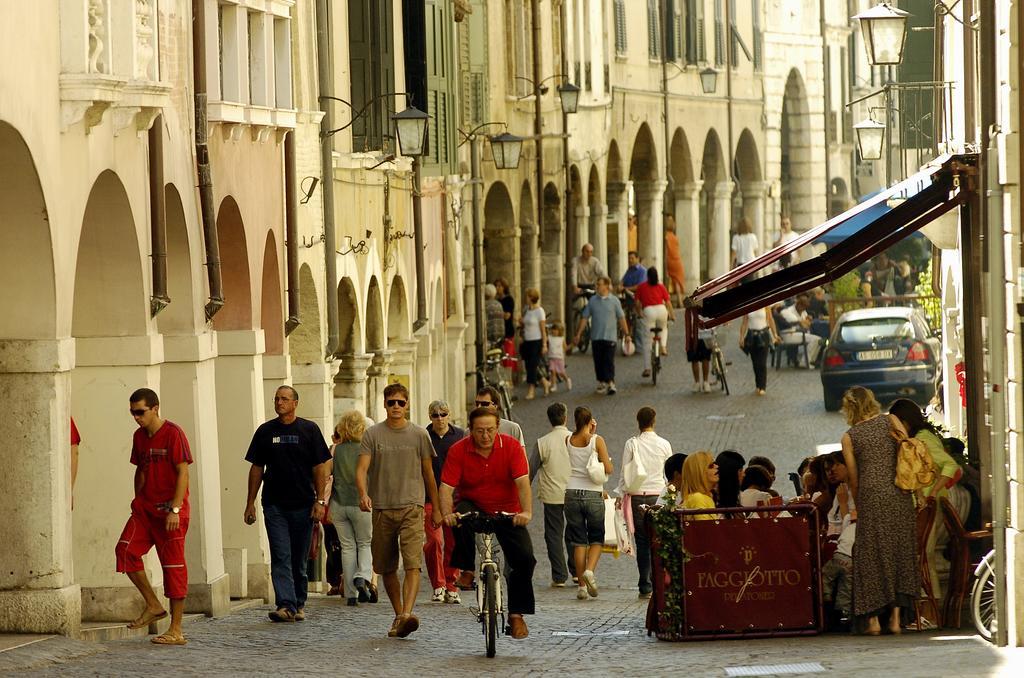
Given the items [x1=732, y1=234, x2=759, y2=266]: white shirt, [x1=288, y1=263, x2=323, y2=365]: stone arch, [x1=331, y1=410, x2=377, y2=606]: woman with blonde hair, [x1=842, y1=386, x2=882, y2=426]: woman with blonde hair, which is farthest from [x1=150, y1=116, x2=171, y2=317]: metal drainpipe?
[x1=732, y1=234, x2=759, y2=266]: white shirt

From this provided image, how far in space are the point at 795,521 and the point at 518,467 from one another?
1.81m

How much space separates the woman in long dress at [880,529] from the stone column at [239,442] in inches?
278

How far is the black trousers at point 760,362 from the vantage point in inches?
1293

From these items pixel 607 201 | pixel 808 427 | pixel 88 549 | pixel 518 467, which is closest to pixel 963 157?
pixel 518 467

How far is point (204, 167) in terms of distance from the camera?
59.8ft

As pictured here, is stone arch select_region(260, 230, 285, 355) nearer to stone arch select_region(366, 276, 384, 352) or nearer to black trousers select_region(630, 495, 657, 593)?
black trousers select_region(630, 495, 657, 593)

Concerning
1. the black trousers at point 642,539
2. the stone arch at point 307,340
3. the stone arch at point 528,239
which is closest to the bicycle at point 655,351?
the stone arch at point 528,239

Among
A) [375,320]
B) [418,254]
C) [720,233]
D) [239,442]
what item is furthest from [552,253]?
[239,442]

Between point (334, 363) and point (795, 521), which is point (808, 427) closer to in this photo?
point (334, 363)

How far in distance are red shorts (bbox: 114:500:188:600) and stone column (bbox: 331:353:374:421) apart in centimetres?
1254

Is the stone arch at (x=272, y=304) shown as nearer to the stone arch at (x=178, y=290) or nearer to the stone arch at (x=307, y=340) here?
the stone arch at (x=307, y=340)

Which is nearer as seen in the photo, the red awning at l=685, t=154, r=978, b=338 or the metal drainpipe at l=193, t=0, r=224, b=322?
the red awning at l=685, t=154, r=978, b=338

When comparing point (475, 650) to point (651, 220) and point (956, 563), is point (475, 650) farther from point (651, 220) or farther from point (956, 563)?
point (651, 220)

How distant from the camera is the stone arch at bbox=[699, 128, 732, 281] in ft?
190
